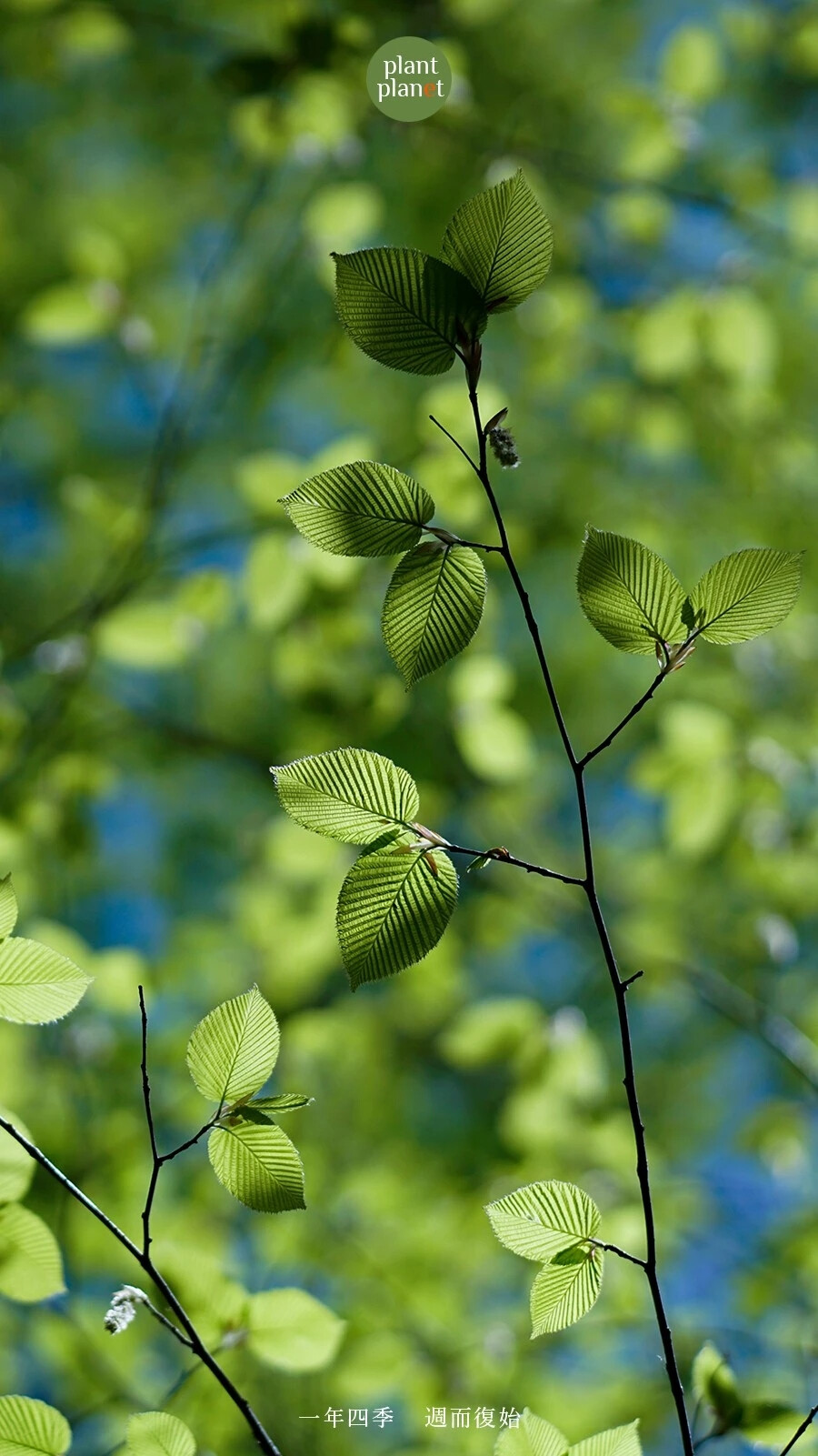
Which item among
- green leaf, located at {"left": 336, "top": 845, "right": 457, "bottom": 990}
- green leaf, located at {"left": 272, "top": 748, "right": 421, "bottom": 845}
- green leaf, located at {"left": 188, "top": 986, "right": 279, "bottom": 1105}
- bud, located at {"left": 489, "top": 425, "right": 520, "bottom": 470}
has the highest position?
bud, located at {"left": 489, "top": 425, "right": 520, "bottom": 470}

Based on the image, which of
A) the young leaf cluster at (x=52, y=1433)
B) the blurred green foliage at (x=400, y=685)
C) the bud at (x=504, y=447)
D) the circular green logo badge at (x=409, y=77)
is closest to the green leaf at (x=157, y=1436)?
the young leaf cluster at (x=52, y=1433)

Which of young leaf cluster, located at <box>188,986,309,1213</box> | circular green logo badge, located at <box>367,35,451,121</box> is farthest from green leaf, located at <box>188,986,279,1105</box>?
circular green logo badge, located at <box>367,35,451,121</box>

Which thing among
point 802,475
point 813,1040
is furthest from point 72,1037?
point 802,475

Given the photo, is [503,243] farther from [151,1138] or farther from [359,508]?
[151,1138]

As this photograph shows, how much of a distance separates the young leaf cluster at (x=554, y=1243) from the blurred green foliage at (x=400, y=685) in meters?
0.59

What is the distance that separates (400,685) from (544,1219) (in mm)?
844

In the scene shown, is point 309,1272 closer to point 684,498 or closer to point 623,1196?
point 623,1196

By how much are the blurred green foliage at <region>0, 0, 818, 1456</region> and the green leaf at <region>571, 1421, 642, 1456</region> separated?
1.79ft

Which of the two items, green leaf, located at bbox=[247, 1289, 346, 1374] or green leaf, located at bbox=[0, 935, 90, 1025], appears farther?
green leaf, located at bbox=[247, 1289, 346, 1374]

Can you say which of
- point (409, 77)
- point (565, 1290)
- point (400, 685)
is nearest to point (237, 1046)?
point (565, 1290)

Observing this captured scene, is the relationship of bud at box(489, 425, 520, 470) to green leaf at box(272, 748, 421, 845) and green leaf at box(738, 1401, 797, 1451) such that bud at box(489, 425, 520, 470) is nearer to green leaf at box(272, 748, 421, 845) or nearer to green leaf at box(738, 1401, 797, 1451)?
green leaf at box(272, 748, 421, 845)

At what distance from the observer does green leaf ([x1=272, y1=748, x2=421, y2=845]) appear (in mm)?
278

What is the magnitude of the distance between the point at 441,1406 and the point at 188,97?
164cm

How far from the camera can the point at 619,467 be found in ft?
4.90
